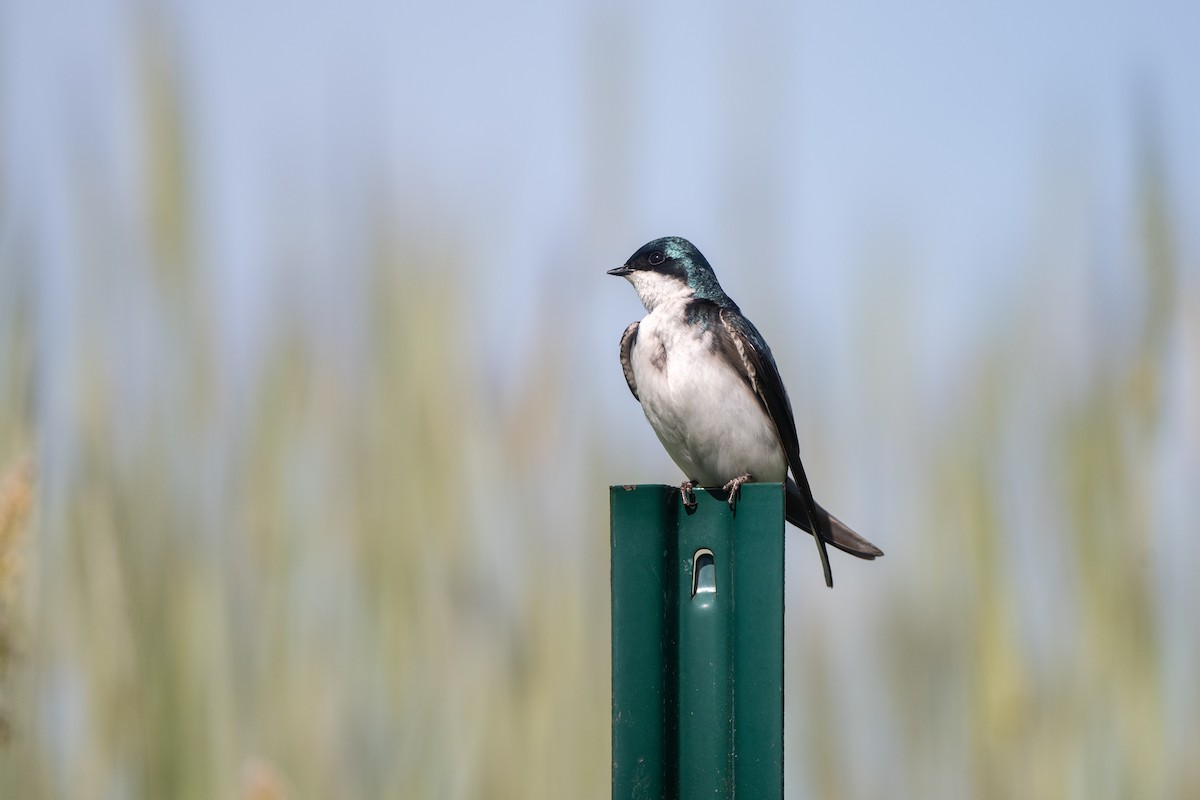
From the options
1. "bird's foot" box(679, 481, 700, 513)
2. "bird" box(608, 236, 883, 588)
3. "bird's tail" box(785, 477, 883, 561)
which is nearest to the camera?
"bird's foot" box(679, 481, 700, 513)

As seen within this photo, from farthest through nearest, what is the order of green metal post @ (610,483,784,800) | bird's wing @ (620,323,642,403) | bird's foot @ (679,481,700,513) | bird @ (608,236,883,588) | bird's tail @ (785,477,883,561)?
1. bird's wing @ (620,323,642,403)
2. bird @ (608,236,883,588)
3. bird's tail @ (785,477,883,561)
4. bird's foot @ (679,481,700,513)
5. green metal post @ (610,483,784,800)

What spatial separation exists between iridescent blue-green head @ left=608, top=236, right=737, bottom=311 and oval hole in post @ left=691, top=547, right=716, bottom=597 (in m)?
1.39

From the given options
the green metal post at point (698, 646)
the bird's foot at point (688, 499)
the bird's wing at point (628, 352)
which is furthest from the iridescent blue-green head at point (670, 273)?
the green metal post at point (698, 646)

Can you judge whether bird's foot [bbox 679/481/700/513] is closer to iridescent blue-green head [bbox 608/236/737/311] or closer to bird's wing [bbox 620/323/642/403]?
bird's wing [bbox 620/323/642/403]

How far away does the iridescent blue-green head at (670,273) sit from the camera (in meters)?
3.15

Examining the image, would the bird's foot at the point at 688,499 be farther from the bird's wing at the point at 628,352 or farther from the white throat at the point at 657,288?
the white throat at the point at 657,288

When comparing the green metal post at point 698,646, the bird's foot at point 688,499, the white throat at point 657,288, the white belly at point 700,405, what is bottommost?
the green metal post at point 698,646

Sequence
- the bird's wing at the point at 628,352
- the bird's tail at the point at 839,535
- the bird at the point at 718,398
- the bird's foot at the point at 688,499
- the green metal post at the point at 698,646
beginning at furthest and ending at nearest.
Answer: the bird's wing at the point at 628,352, the bird at the point at 718,398, the bird's tail at the point at 839,535, the bird's foot at the point at 688,499, the green metal post at the point at 698,646

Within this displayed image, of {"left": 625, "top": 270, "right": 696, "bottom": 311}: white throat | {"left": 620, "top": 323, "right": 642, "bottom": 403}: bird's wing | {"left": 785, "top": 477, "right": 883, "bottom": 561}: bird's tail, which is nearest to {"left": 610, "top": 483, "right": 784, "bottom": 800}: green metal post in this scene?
{"left": 785, "top": 477, "right": 883, "bottom": 561}: bird's tail

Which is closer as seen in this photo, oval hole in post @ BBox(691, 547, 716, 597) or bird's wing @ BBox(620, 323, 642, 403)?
oval hole in post @ BBox(691, 547, 716, 597)

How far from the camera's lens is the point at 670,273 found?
10.4ft

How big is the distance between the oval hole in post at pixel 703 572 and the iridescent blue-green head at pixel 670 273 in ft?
4.57

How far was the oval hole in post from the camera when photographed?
Answer: 5.83 ft

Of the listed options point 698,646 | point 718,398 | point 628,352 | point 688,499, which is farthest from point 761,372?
point 698,646
